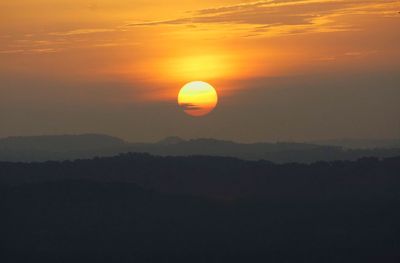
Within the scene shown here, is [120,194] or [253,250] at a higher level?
[120,194]

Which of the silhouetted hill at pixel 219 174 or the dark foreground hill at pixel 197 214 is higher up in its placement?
the silhouetted hill at pixel 219 174

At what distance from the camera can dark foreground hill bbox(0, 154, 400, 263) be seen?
123 metres

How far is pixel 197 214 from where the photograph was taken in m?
138

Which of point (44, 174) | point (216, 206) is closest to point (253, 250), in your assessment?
point (216, 206)

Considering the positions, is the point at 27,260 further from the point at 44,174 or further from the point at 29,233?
the point at 44,174

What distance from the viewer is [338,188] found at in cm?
15075

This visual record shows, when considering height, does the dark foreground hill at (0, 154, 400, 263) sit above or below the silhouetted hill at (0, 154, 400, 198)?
below

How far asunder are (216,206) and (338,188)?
18618 mm

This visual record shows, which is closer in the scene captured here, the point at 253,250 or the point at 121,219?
the point at 253,250

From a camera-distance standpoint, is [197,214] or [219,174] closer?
[197,214]

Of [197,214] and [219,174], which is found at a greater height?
[219,174]

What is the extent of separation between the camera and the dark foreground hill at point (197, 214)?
12300 cm

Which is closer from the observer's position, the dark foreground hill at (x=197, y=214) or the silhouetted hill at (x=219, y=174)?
the dark foreground hill at (x=197, y=214)

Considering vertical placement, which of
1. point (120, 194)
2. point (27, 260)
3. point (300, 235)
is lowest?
point (27, 260)
